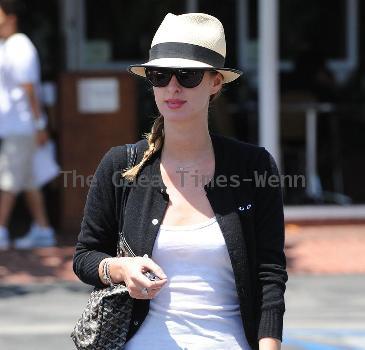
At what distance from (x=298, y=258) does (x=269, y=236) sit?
5.71m

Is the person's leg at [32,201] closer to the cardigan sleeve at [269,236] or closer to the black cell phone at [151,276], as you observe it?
the cardigan sleeve at [269,236]

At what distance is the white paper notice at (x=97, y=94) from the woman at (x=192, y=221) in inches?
261

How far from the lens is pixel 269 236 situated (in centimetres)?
314

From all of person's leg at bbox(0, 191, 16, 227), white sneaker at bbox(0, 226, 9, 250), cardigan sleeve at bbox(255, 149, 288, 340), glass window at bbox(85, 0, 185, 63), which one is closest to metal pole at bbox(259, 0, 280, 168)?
person's leg at bbox(0, 191, 16, 227)

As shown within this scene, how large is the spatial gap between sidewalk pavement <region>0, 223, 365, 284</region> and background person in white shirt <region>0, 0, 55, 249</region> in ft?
1.02

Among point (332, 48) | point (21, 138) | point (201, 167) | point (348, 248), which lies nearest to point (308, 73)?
point (332, 48)

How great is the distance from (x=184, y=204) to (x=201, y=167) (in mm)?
133

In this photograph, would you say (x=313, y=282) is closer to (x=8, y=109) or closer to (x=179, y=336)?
(x=8, y=109)

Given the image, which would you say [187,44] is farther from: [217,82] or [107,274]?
[107,274]

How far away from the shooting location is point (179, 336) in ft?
9.95

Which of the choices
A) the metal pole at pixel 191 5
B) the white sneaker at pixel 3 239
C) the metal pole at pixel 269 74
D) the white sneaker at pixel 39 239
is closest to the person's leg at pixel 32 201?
the white sneaker at pixel 39 239

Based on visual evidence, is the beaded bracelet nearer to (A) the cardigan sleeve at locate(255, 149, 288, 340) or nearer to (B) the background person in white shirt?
(A) the cardigan sleeve at locate(255, 149, 288, 340)

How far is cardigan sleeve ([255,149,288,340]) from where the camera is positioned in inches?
122

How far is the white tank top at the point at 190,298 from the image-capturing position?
9.95 feet
